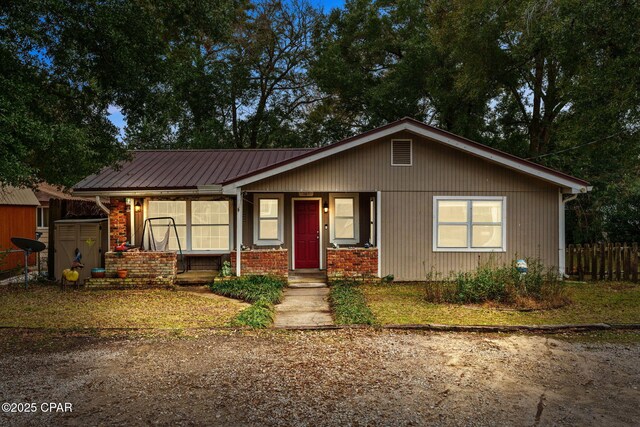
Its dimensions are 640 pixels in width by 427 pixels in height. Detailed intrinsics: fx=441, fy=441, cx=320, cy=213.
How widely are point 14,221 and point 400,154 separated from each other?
1441cm

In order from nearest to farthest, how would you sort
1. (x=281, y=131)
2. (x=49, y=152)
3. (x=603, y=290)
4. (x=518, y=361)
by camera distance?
(x=518, y=361) → (x=49, y=152) → (x=603, y=290) → (x=281, y=131)

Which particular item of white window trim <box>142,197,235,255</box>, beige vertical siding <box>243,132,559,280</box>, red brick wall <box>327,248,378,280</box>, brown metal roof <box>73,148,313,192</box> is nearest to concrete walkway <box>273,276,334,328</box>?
red brick wall <box>327,248,378,280</box>

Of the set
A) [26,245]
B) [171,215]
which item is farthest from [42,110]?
[171,215]

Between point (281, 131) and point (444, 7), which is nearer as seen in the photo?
point (444, 7)

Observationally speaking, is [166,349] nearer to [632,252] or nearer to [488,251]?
[488,251]

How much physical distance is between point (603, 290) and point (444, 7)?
49.4ft

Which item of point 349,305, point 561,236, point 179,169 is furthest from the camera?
point 179,169

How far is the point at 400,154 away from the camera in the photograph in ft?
38.8

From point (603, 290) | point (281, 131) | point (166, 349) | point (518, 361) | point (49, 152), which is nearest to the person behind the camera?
point (518, 361)

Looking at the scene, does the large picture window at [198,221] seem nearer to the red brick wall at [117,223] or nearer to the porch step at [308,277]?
the red brick wall at [117,223]

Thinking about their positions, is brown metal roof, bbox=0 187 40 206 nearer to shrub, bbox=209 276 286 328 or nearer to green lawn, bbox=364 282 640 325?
shrub, bbox=209 276 286 328

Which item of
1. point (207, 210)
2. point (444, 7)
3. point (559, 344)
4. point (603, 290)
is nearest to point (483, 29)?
point (444, 7)

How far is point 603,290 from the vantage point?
410 inches

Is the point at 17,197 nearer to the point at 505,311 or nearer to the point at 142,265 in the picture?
the point at 142,265
